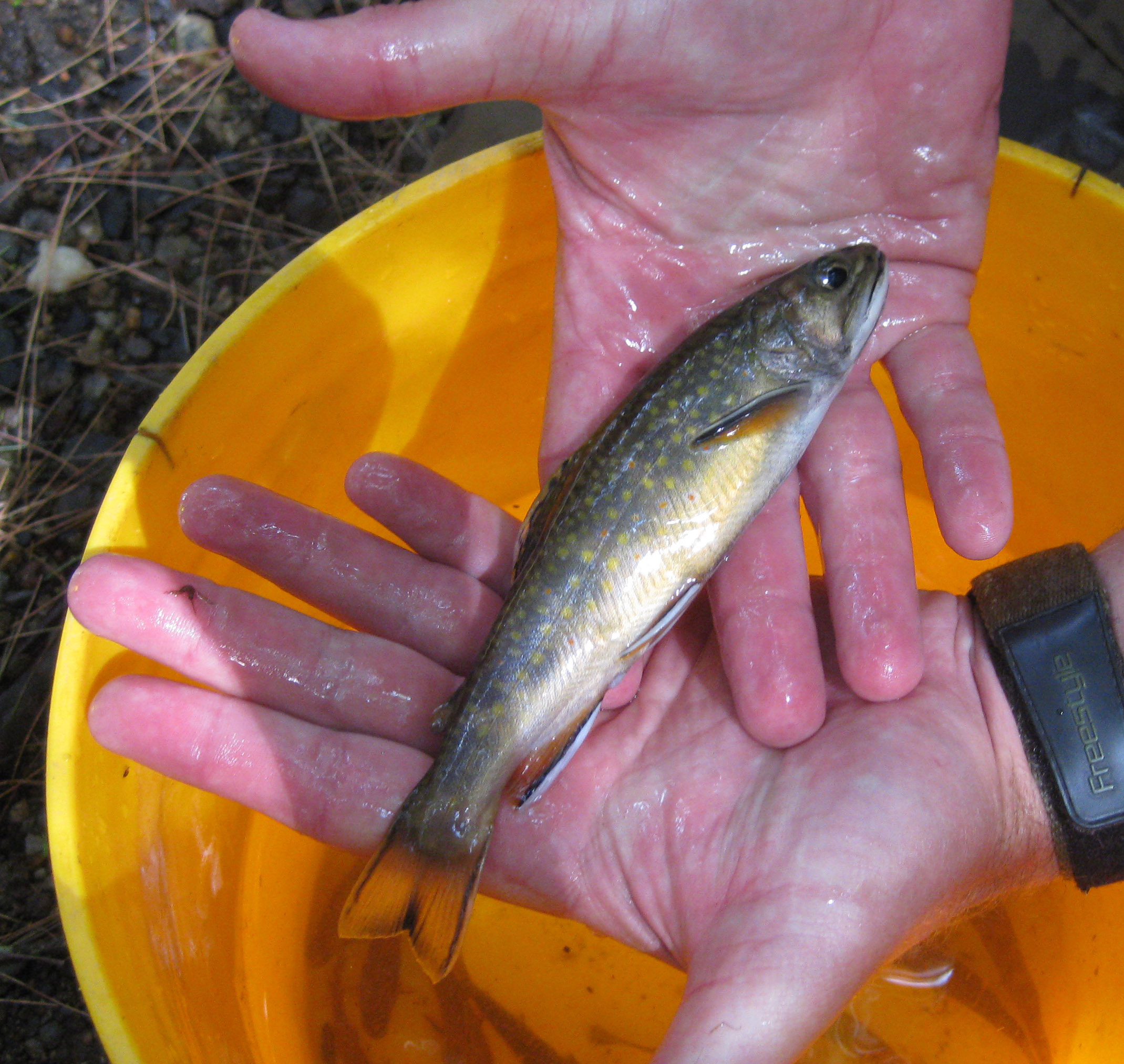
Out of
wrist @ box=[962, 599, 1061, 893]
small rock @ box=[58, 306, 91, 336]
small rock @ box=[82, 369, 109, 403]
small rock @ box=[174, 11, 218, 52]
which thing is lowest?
wrist @ box=[962, 599, 1061, 893]

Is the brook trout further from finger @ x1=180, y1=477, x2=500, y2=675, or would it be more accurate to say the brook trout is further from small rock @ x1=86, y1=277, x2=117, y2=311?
small rock @ x1=86, y1=277, x2=117, y2=311

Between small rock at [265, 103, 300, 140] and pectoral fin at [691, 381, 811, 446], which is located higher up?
small rock at [265, 103, 300, 140]

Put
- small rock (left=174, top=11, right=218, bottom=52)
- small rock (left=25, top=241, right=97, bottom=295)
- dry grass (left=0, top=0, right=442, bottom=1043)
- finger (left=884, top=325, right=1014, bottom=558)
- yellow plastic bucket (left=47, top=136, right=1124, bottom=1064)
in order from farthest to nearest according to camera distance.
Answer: small rock (left=174, top=11, right=218, bottom=52)
small rock (left=25, top=241, right=97, bottom=295)
dry grass (left=0, top=0, right=442, bottom=1043)
yellow plastic bucket (left=47, top=136, right=1124, bottom=1064)
finger (left=884, top=325, right=1014, bottom=558)

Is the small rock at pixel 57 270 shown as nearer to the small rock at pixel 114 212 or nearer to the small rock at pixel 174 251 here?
the small rock at pixel 114 212

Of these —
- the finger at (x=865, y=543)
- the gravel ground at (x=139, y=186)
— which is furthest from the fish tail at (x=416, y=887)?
the gravel ground at (x=139, y=186)

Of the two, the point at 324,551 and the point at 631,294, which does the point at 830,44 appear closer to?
the point at 631,294

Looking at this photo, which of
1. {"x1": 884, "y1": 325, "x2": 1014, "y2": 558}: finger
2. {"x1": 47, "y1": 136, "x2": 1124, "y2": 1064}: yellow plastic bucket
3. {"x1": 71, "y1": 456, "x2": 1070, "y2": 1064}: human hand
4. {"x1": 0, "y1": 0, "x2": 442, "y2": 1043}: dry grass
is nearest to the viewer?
{"x1": 71, "y1": 456, "x2": 1070, "y2": 1064}: human hand

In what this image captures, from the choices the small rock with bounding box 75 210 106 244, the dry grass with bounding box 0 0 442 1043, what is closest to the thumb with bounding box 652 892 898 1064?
the dry grass with bounding box 0 0 442 1043

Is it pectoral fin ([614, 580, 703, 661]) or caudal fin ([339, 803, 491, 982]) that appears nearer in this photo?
caudal fin ([339, 803, 491, 982])
